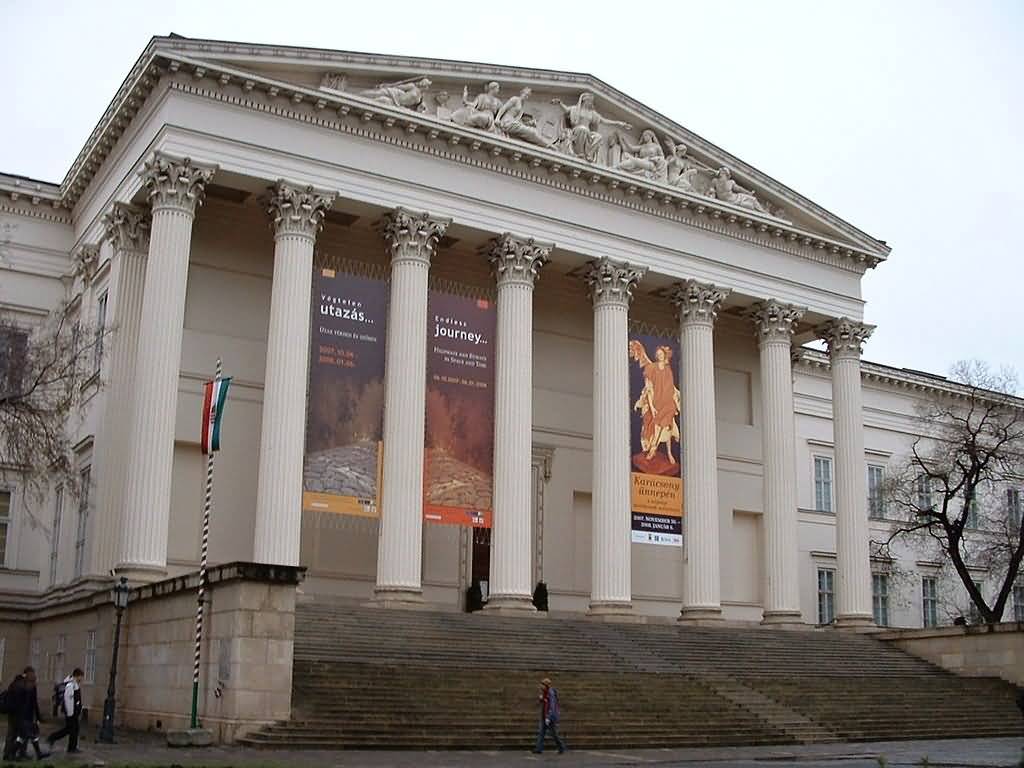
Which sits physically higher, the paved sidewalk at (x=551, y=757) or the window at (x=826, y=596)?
the window at (x=826, y=596)

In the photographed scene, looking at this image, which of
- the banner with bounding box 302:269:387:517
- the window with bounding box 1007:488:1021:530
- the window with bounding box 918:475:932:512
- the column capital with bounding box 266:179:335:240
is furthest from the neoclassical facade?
the window with bounding box 1007:488:1021:530

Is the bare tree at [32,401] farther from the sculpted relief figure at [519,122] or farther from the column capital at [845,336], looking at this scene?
the column capital at [845,336]

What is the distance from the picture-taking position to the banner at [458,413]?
97.7 ft

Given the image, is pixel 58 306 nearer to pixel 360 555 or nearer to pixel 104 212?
pixel 104 212

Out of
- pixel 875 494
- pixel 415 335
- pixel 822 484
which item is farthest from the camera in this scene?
pixel 875 494

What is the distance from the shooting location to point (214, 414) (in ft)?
73.2

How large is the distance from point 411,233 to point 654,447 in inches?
338

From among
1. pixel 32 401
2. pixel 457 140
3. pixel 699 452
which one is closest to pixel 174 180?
pixel 32 401

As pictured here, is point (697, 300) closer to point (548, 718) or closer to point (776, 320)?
point (776, 320)

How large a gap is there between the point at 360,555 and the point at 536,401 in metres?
7.25

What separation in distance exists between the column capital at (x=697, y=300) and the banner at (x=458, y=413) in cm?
682

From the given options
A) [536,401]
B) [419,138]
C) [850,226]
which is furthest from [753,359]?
[419,138]

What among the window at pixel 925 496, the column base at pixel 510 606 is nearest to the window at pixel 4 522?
the column base at pixel 510 606

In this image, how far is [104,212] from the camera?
30984 mm
